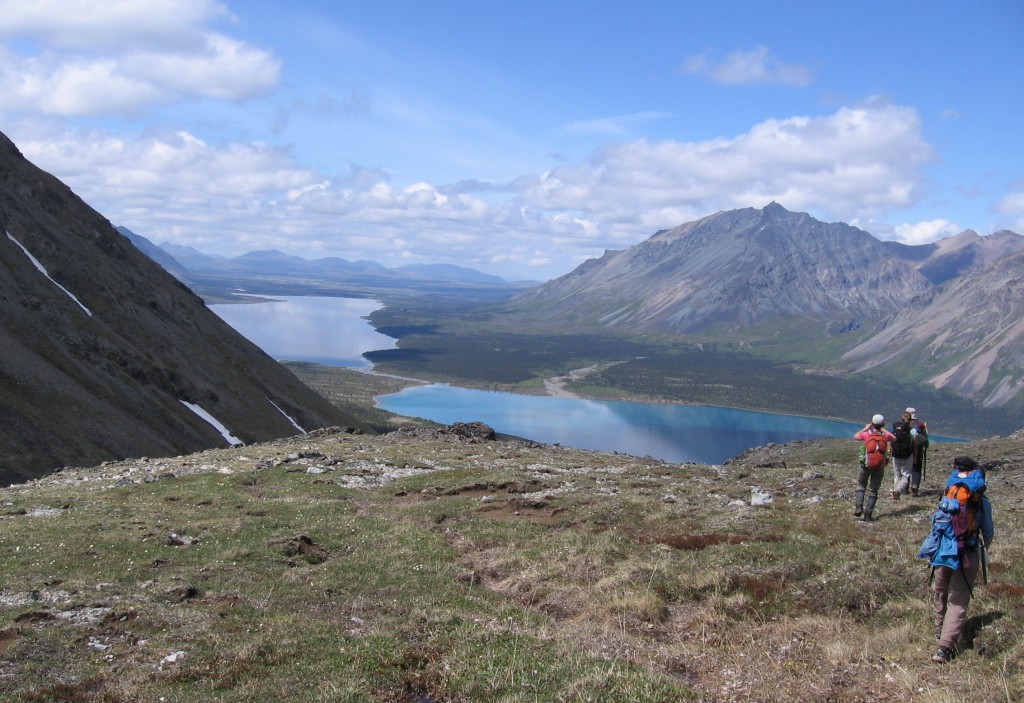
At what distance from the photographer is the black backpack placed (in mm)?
29016

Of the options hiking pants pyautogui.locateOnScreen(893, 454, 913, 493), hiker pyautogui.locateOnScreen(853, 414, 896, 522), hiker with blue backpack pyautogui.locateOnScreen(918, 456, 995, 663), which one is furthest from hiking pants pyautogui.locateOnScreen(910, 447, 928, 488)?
hiker with blue backpack pyautogui.locateOnScreen(918, 456, 995, 663)

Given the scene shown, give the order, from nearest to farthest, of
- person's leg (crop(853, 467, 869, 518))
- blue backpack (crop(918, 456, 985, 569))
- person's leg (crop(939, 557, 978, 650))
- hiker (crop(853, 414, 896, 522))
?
person's leg (crop(939, 557, 978, 650)) < blue backpack (crop(918, 456, 985, 569)) < hiker (crop(853, 414, 896, 522)) < person's leg (crop(853, 467, 869, 518))

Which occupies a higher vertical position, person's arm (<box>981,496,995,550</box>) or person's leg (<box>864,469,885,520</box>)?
person's arm (<box>981,496,995,550</box>)

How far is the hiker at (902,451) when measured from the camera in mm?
29047

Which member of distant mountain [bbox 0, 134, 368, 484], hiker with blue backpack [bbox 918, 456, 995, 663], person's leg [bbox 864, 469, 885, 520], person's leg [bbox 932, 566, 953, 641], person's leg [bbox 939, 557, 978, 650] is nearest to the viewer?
person's leg [bbox 939, 557, 978, 650]

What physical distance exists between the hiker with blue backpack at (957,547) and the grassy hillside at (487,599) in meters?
0.62

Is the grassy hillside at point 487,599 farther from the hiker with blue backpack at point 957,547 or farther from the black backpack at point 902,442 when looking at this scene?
the black backpack at point 902,442

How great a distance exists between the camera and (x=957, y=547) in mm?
15211

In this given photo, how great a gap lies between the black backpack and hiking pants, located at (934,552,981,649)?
14.5 m

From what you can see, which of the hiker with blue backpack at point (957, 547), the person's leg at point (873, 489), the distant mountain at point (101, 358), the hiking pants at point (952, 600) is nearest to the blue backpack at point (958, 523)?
Answer: the hiker with blue backpack at point (957, 547)

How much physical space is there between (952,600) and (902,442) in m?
15.6

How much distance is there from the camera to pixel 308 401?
439 feet

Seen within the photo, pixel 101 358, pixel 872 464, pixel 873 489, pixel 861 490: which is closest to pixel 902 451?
pixel 873 489

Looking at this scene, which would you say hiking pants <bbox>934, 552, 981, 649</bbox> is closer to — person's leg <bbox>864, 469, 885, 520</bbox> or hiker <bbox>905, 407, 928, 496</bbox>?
person's leg <bbox>864, 469, 885, 520</bbox>
